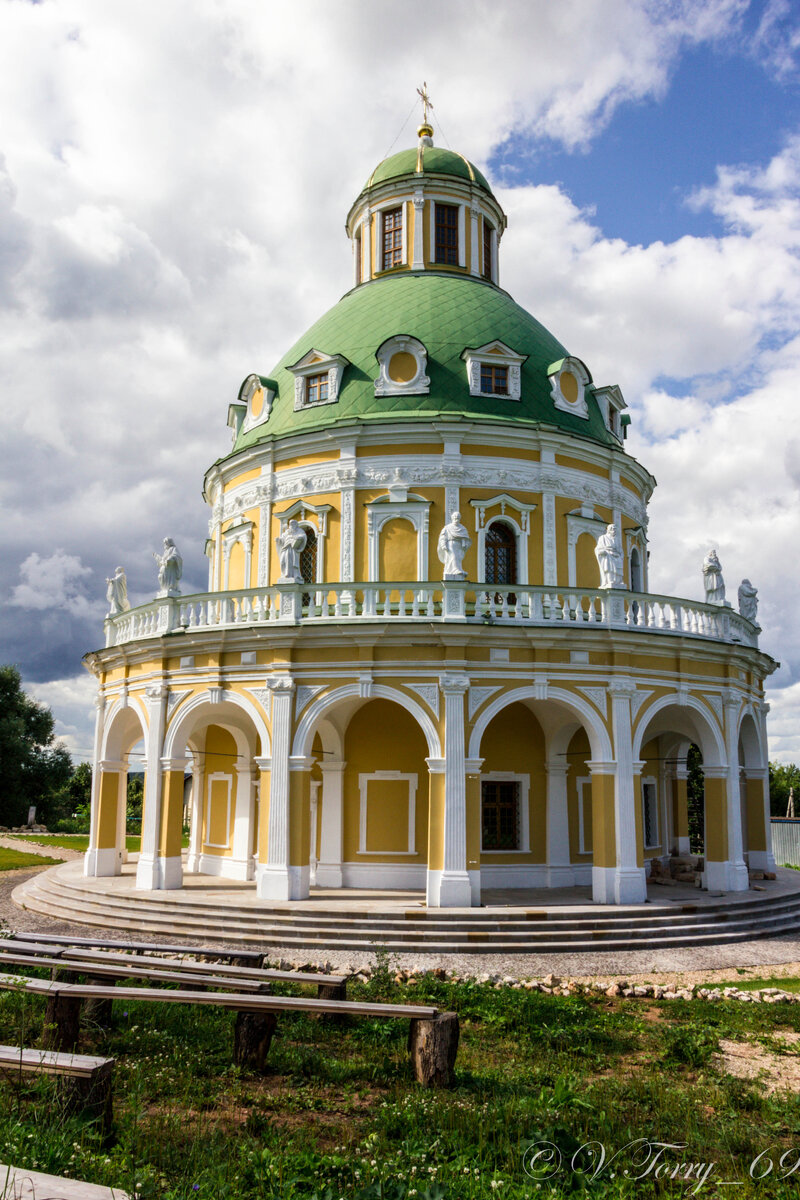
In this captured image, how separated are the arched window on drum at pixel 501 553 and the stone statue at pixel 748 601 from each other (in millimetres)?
6349

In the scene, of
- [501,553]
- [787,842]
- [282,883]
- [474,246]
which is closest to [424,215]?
[474,246]

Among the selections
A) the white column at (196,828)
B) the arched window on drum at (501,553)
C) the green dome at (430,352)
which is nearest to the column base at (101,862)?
the white column at (196,828)

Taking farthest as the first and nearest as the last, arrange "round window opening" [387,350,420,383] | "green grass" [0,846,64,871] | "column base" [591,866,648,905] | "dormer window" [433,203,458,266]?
"dormer window" [433,203,458,266]
"green grass" [0,846,64,871]
"round window opening" [387,350,420,383]
"column base" [591,866,648,905]

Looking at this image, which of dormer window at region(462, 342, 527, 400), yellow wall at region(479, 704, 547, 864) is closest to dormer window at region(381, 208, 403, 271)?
dormer window at region(462, 342, 527, 400)

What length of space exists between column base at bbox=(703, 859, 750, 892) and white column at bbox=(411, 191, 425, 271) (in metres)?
19.4

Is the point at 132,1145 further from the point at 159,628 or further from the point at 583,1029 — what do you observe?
the point at 159,628

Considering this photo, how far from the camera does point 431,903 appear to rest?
16.9 metres

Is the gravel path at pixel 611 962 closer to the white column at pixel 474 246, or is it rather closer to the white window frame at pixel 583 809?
the white window frame at pixel 583 809

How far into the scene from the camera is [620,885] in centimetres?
1766

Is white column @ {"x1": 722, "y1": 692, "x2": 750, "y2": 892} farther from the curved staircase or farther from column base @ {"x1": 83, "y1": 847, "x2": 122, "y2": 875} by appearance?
column base @ {"x1": 83, "y1": 847, "x2": 122, "y2": 875}

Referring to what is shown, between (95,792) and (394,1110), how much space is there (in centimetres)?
1794

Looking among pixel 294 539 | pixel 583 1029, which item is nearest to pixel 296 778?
pixel 294 539

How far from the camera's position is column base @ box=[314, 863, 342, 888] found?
65.9 ft

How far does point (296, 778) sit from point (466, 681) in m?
3.94
